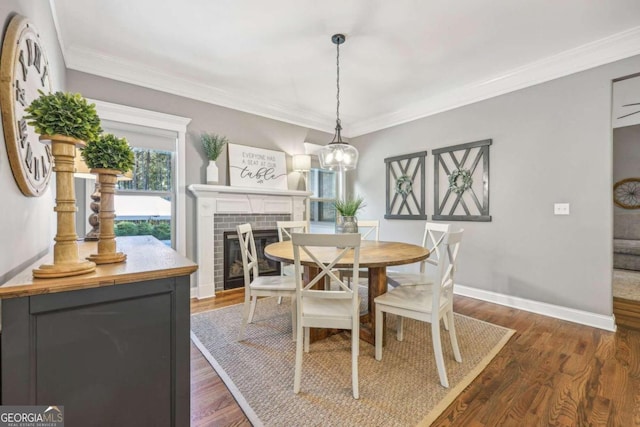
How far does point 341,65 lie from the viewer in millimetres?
2945

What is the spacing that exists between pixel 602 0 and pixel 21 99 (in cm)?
352

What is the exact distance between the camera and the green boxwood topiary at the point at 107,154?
112cm

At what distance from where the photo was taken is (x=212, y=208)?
3475 millimetres

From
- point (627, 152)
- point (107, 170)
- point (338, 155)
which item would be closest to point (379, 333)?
point (338, 155)

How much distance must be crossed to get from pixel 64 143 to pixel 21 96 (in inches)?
16.6

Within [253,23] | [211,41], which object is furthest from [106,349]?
[211,41]

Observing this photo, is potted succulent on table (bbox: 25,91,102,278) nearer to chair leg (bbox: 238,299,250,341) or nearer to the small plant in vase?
chair leg (bbox: 238,299,250,341)

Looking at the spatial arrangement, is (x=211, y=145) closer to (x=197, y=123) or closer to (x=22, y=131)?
(x=197, y=123)

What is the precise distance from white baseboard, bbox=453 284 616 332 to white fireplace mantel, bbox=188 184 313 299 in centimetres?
283

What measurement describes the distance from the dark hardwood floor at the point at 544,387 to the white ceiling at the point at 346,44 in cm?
254

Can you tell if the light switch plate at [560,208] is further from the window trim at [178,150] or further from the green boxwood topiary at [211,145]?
the window trim at [178,150]

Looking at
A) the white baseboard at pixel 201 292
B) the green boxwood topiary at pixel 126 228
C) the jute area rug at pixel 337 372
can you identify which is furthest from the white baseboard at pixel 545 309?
the green boxwood topiary at pixel 126 228

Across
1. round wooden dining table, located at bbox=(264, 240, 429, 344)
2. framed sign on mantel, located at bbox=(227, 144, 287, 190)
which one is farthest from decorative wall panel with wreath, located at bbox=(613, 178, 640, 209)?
framed sign on mantel, located at bbox=(227, 144, 287, 190)

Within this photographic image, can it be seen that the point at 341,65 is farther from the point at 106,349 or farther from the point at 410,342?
the point at 106,349
